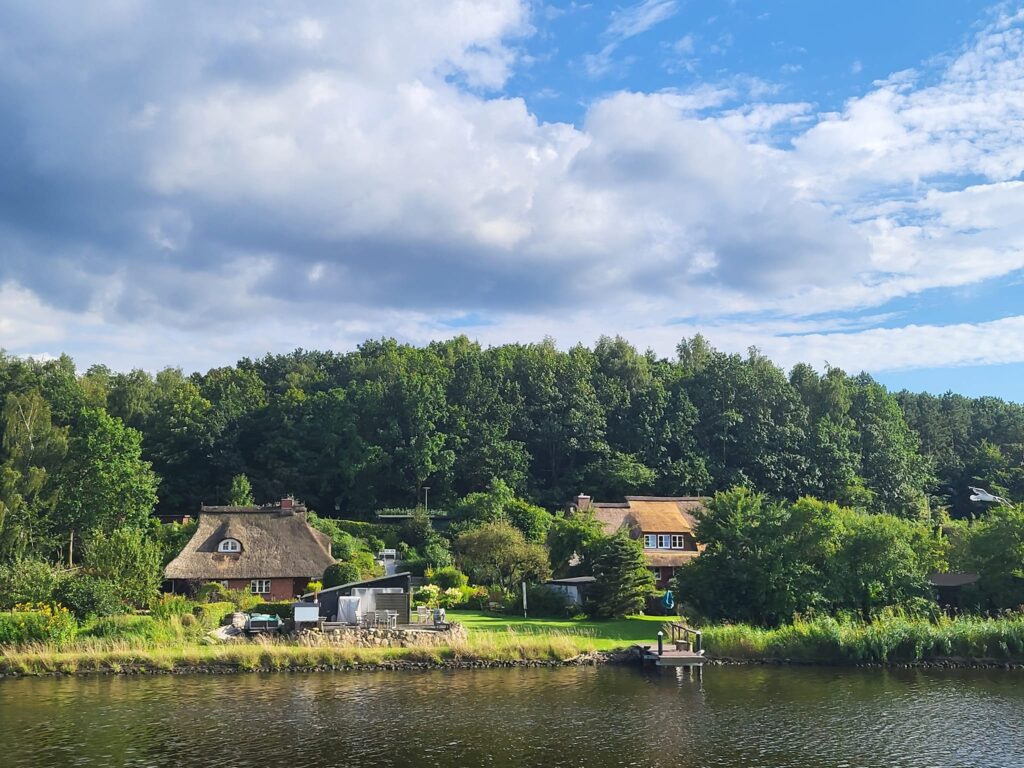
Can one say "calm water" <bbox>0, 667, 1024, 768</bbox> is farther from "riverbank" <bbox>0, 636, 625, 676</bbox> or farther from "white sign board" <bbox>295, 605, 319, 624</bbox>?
"white sign board" <bbox>295, 605, 319, 624</bbox>

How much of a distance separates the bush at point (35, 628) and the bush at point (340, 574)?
13.5 meters

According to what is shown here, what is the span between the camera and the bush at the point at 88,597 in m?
36.0

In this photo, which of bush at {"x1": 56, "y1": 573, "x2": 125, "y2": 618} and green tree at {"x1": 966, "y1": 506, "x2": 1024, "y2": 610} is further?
green tree at {"x1": 966, "y1": 506, "x2": 1024, "y2": 610}

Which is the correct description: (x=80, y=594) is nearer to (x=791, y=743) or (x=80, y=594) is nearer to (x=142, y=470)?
(x=142, y=470)

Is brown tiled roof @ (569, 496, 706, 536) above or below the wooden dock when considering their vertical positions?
above

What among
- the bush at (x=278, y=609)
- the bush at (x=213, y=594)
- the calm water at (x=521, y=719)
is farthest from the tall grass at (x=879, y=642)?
the bush at (x=213, y=594)

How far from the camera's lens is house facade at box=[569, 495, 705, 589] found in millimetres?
50844

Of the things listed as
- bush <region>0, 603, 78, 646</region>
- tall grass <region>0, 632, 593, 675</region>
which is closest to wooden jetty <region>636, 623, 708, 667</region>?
tall grass <region>0, 632, 593, 675</region>

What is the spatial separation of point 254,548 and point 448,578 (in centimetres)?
1131

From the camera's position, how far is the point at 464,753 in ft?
70.5

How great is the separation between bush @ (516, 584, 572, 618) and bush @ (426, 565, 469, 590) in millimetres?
6169

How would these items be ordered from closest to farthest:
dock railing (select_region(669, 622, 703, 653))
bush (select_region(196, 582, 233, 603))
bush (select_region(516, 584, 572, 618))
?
dock railing (select_region(669, 622, 703, 653))
bush (select_region(516, 584, 572, 618))
bush (select_region(196, 582, 233, 603))

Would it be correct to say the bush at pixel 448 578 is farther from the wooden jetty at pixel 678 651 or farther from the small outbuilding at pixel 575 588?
the wooden jetty at pixel 678 651

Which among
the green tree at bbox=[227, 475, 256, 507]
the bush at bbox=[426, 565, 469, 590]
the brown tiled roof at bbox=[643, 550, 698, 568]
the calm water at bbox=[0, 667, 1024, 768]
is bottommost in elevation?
the calm water at bbox=[0, 667, 1024, 768]
